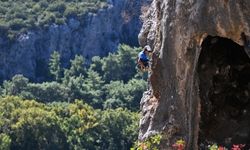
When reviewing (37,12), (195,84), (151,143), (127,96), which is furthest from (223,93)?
(37,12)

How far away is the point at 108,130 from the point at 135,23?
54.2 m

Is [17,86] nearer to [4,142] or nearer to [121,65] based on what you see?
[121,65]

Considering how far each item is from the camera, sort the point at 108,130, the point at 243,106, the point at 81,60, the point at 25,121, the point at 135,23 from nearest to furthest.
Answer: the point at 243,106, the point at 25,121, the point at 108,130, the point at 81,60, the point at 135,23

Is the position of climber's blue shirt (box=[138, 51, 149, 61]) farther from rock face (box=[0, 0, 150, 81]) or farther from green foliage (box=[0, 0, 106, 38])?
green foliage (box=[0, 0, 106, 38])

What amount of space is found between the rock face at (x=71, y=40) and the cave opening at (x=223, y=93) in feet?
262

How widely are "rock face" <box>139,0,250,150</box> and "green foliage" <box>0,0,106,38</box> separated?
304 ft

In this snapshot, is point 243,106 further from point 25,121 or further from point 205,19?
point 25,121

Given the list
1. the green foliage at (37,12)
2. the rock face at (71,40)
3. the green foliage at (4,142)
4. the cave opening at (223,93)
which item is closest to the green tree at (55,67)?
the rock face at (71,40)

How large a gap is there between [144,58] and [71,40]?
9735 cm

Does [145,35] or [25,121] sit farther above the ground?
[145,35]

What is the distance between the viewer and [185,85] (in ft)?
51.5

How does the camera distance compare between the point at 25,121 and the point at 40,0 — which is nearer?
the point at 25,121

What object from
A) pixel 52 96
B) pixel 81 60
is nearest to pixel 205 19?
pixel 52 96

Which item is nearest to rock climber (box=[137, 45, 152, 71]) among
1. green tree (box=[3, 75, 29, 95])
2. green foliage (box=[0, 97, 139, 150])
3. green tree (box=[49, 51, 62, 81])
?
green foliage (box=[0, 97, 139, 150])
